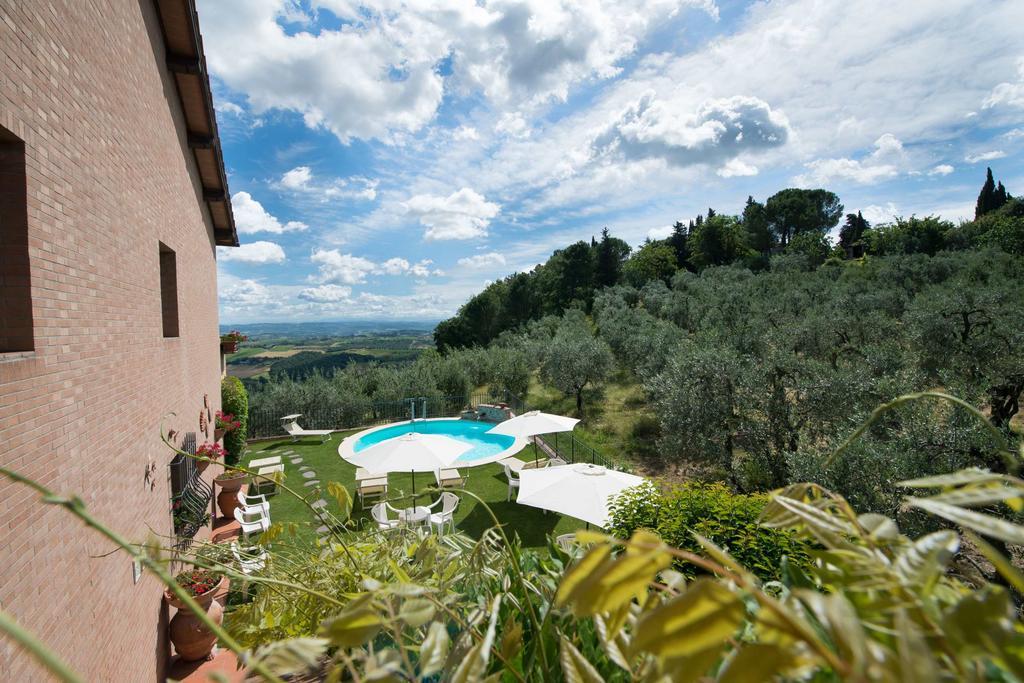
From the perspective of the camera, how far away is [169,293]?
745cm

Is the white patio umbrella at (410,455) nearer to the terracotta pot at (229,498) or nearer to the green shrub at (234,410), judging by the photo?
the terracotta pot at (229,498)

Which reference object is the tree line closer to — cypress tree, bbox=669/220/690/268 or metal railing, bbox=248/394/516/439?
cypress tree, bbox=669/220/690/268

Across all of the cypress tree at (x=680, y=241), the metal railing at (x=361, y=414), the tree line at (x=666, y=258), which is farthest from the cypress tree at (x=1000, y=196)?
the metal railing at (x=361, y=414)

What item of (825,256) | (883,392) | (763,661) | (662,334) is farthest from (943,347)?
(825,256)

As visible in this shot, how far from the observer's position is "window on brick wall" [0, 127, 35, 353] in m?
3.02

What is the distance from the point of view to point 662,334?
21047mm

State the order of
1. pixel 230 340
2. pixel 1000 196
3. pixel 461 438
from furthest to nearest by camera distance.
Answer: pixel 1000 196 → pixel 461 438 → pixel 230 340

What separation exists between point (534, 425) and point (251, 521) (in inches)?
278

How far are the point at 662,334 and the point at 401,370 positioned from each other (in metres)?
A: 13.2

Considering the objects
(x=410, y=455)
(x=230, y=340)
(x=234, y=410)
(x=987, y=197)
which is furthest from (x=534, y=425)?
(x=987, y=197)

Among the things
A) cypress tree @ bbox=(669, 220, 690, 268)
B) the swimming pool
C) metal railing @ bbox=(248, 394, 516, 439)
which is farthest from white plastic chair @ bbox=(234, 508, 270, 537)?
cypress tree @ bbox=(669, 220, 690, 268)

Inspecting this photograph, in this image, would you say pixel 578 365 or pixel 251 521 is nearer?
pixel 251 521

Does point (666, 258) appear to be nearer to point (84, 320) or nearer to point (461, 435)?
point (461, 435)

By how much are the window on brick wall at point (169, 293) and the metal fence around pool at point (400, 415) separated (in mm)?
10751
